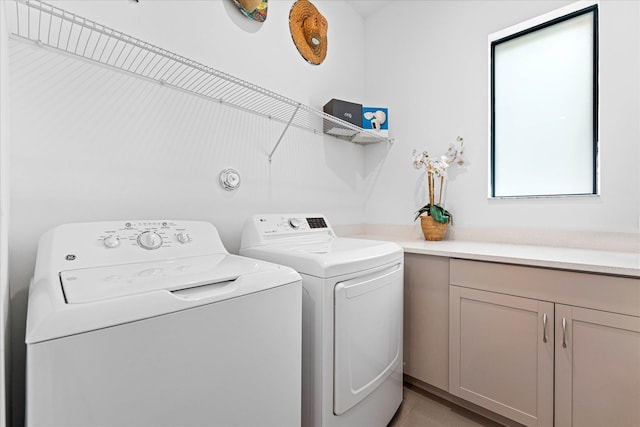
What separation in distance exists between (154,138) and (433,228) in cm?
175

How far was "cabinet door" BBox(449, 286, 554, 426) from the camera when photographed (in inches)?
49.4

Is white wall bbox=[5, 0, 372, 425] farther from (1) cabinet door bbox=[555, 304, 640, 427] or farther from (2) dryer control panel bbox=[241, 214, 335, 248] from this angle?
(1) cabinet door bbox=[555, 304, 640, 427]

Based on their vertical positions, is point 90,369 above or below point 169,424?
above

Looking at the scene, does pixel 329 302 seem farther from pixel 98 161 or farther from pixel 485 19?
pixel 485 19

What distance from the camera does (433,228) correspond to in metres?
1.94

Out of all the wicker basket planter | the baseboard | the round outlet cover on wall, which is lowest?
the baseboard

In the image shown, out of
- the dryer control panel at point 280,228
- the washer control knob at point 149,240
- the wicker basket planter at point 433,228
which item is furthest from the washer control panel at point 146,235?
the wicker basket planter at point 433,228

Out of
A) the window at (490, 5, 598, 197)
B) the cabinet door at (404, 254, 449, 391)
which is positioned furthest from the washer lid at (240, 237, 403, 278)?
the window at (490, 5, 598, 197)

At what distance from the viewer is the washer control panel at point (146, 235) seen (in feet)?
3.32

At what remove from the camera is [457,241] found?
1.96 metres

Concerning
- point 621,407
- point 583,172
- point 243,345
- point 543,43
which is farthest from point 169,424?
point 543,43

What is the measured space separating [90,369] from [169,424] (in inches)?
9.4

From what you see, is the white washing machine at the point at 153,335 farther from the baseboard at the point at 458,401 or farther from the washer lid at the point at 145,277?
the baseboard at the point at 458,401

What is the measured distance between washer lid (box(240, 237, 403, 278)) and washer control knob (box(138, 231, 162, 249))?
1.40ft
